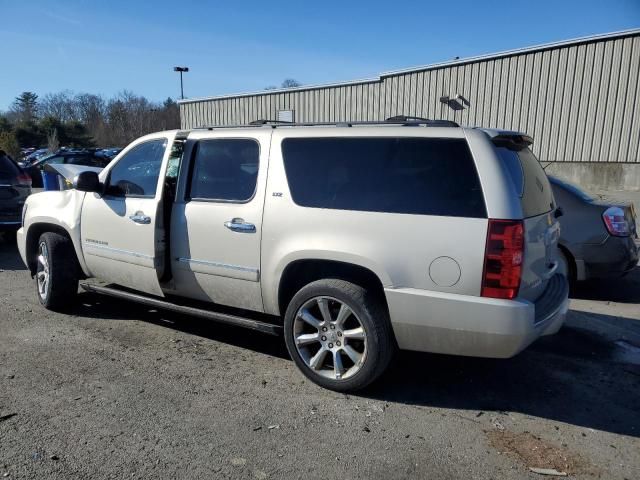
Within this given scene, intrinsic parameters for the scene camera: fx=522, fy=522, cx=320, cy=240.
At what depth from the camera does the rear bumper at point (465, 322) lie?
3.16m

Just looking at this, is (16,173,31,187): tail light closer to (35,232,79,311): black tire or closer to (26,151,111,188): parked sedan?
(35,232,79,311): black tire

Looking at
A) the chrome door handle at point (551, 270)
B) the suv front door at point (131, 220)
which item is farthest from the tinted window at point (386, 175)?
the suv front door at point (131, 220)

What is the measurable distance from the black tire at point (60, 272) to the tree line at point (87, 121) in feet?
160

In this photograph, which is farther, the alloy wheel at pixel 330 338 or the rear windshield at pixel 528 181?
the alloy wheel at pixel 330 338

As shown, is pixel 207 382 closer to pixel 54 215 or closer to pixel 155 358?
pixel 155 358

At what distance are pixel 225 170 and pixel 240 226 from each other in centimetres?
55

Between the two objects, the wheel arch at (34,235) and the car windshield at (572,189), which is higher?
the car windshield at (572,189)

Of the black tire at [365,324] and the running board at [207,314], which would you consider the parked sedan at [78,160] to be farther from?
the black tire at [365,324]

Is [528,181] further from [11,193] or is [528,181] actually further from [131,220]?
[11,193]

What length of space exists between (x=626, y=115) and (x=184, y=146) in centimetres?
1741

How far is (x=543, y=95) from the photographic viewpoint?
1866 centimetres

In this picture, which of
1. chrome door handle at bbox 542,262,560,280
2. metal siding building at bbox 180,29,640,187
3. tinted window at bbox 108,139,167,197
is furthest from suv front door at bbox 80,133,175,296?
metal siding building at bbox 180,29,640,187

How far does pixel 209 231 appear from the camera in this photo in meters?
4.17

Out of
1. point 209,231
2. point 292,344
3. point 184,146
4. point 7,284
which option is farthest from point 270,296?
point 7,284
